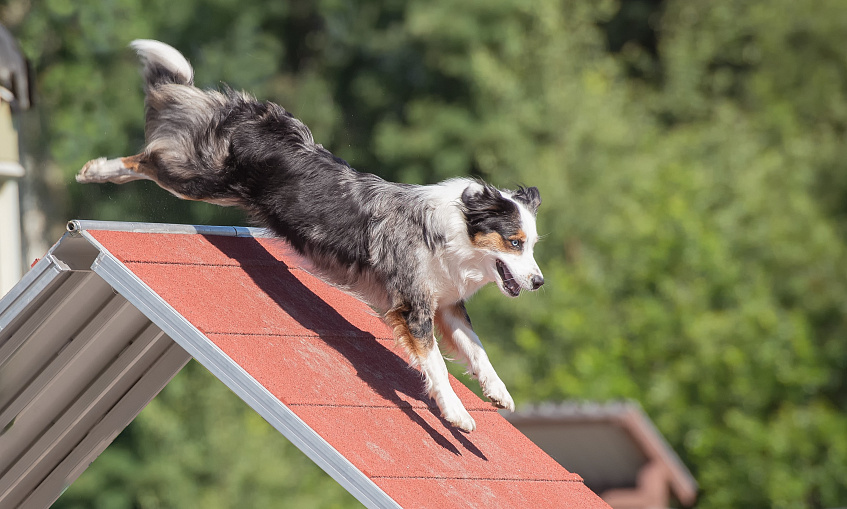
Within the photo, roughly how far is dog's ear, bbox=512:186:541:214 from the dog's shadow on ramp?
0.91m

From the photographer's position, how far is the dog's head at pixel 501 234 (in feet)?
16.0

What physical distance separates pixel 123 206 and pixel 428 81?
263 inches

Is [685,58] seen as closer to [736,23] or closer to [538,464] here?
[736,23]

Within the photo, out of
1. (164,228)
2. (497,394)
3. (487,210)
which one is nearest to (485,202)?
(487,210)

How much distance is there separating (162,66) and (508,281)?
2.04 meters

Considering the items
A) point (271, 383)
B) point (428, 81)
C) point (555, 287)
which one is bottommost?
point (271, 383)

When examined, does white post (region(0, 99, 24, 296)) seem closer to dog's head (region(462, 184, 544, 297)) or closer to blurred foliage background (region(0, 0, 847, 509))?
dog's head (region(462, 184, 544, 297))

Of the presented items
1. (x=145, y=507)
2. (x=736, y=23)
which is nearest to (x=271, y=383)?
(x=145, y=507)

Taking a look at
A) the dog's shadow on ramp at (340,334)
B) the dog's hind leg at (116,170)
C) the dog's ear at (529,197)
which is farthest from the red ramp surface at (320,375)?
the dog's ear at (529,197)

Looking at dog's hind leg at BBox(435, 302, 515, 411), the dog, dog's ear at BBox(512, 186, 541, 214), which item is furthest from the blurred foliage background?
dog's ear at BBox(512, 186, 541, 214)

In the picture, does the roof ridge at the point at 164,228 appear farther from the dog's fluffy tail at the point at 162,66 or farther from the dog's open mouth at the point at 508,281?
the dog's open mouth at the point at 508,281

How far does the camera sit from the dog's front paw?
504 cm

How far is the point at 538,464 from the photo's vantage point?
531 centimetres

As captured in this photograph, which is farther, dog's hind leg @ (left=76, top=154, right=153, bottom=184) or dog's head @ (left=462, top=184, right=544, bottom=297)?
dog's hind leg @ (left=76, top=154, right=153, bottom=184)
